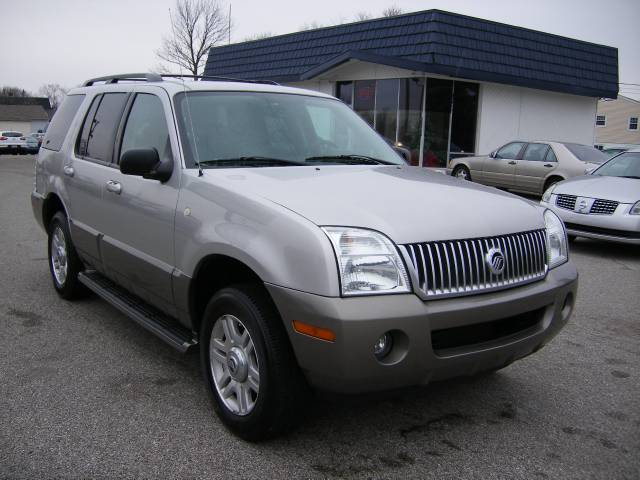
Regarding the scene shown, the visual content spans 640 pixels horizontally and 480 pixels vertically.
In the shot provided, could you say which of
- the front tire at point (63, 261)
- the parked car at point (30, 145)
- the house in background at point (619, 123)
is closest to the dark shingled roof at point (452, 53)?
the front tire at point (63, 261)

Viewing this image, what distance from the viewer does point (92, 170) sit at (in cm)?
464

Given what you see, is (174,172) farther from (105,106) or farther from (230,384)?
(105,106)

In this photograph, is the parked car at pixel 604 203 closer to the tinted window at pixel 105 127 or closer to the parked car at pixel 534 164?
the parked car at pixel 534 164

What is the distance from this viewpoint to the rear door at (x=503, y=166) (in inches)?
599

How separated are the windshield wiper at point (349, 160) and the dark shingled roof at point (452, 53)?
13.6m

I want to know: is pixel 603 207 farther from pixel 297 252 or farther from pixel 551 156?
pixel 297 252

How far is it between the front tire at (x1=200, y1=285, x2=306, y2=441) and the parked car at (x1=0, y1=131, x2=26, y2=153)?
4128 centimetres

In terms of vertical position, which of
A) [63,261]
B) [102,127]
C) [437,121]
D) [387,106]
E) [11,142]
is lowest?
[11,142]

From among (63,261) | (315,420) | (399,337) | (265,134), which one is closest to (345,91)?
(63,261)

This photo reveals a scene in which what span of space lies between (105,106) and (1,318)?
1923 millimetres

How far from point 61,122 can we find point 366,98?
14.9 m

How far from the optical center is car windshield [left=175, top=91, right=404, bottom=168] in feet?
A: 12.0

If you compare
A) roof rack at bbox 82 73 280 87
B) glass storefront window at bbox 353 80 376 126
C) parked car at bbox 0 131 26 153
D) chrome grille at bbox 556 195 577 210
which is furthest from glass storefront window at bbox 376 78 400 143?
parked car at bbox 0 131 26 153

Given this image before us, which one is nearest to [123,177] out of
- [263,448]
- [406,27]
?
[263,448]
